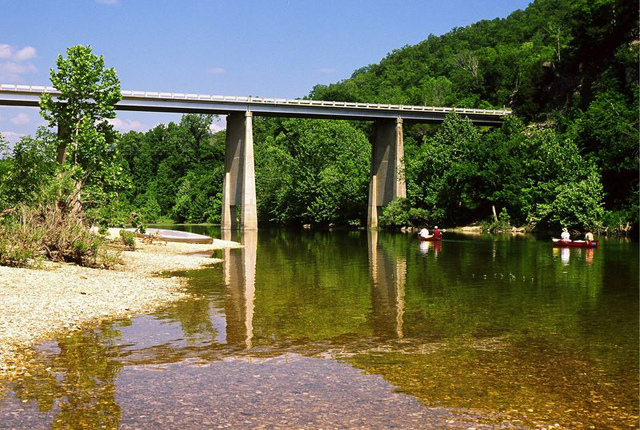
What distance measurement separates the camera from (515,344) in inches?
570

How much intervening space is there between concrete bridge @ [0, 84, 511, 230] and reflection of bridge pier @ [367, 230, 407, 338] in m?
39.3

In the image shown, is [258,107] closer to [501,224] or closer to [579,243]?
[501,224]

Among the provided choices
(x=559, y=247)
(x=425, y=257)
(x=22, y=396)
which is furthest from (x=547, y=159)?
(x=22, y=396)

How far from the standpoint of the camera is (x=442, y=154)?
77.4 m

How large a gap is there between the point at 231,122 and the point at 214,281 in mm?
55262

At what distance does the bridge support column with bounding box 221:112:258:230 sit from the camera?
7625 centimetres

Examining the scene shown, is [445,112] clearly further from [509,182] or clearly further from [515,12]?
[515,12]

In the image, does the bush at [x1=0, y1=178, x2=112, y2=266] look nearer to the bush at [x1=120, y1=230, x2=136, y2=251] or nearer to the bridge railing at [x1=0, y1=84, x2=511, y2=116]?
the bush at [x1=120, y1=230, x2=136, y2=251]

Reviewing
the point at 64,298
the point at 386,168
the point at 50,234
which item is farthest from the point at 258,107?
the point at 64,298

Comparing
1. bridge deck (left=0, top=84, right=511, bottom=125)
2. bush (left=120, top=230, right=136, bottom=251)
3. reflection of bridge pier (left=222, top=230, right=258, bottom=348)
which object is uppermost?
bridge deck (left=0, top=84, right=511, bottom=125)

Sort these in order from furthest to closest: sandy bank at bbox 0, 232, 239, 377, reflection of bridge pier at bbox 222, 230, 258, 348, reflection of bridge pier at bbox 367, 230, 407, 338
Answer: reflection of bridge pier at bbox 367, 230, 407, 338
reflection of bridge pier at bbox 222, 230, 258, 348
sandy bank at bbox 0, 232, 239, 377

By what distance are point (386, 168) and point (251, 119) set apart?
1847cm

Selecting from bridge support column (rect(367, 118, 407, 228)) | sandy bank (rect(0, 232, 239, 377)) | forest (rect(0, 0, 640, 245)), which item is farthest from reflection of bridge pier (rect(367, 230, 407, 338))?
bridge support column (rect(367, 118, 407, 228))

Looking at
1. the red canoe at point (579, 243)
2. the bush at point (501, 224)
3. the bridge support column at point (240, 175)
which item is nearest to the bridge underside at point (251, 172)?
the bridge support column at point (240, 175)
